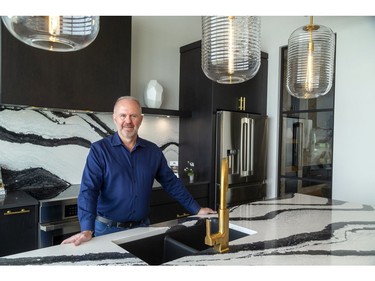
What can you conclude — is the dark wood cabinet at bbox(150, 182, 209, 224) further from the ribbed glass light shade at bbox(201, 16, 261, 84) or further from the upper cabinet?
the ribbed glass light shade at bbox(201, 16, 261, 84)

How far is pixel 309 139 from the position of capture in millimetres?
3684

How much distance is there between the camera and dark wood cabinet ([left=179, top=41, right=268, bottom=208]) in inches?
132

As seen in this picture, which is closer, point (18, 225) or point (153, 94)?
point (18, 225)

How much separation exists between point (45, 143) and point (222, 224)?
235cm

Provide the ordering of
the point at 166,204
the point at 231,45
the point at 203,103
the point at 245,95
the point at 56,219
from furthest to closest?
1. the point at 245,95
2. the point at 203,103
3. the point at 166,204
4. the point at 56,219
5. the point at 231,45

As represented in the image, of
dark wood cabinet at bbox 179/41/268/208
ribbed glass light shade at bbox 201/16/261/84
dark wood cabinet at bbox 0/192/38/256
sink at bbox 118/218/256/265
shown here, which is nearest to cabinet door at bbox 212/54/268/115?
dark wood cabinet at bbox 179/41/268/208

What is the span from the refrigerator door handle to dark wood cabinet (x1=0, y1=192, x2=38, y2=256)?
225 centimetres

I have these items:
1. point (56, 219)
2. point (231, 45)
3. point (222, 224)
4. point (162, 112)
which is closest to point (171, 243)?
point (222, 224)

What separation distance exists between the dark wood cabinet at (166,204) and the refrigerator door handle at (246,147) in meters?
0.57

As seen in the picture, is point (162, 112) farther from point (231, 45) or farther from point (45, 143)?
point (231, 45)

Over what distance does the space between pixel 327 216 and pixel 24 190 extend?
102 inches

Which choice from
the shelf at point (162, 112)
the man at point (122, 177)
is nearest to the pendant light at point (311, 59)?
the man at point (122, 177)

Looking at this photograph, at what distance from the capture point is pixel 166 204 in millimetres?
3037

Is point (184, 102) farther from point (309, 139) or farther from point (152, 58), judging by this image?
point (309, 139)
